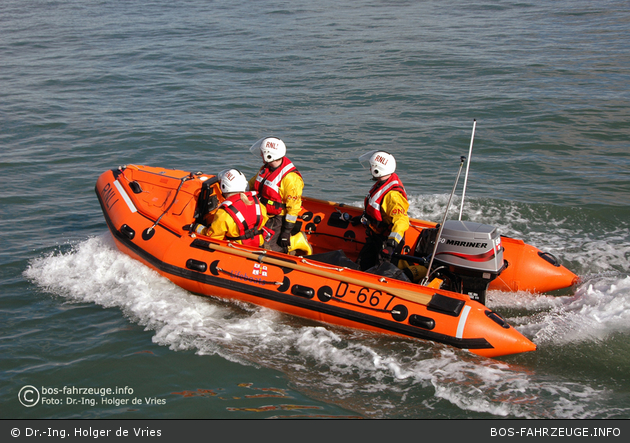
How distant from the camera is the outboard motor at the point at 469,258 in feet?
14.9

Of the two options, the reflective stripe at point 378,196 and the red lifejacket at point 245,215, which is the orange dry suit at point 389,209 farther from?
the red lifejacket at point 245,215

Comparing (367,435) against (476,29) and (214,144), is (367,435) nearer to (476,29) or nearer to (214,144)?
(214,144)

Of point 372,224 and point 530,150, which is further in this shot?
point 530,150

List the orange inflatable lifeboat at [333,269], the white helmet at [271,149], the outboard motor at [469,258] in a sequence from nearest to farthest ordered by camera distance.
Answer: the orange inflatable lifeboat at [333,269]
the outboard motor at [469,258]
the white helmet at [271,149]

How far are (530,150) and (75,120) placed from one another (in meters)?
8.14

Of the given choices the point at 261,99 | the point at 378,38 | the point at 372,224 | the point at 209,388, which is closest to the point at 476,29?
the point at 378,38

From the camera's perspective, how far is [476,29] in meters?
16.3

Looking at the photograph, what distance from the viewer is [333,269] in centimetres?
466

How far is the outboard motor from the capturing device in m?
4.55

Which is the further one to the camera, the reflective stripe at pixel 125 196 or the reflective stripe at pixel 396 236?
the reflective stripe at pixel 125 196

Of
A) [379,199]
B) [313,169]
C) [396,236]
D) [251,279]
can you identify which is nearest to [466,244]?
[396,236]

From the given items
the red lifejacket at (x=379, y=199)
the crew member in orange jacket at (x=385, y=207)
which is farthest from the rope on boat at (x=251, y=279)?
the red lifejacket at (x=379, y=199)

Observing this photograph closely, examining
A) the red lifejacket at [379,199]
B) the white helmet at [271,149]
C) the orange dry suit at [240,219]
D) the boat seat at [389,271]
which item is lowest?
the boat seat at [389,271]

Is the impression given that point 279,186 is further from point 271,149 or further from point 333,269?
point 333,269
